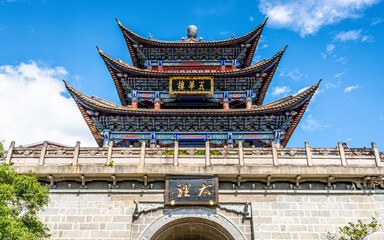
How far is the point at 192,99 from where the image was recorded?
65.4 feet

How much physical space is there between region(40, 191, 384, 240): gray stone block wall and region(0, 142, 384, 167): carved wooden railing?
118 cm

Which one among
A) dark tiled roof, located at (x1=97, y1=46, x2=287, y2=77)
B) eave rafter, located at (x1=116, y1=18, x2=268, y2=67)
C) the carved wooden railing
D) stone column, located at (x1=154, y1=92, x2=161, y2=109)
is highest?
eave rafter, located at (x1=116, y1=18, x2=268, y2=67)

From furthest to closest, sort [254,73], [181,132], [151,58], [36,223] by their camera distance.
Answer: [151,58] < [254,73] < [181,132] < [36,223]

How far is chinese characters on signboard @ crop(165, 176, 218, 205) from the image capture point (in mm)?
11922

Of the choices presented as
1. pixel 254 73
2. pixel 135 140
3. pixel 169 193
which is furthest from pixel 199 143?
pixel 169 193

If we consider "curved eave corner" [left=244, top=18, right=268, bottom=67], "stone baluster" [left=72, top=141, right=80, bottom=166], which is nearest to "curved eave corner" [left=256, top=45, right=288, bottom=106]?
"curved eave corner" [left=244, top=18, right=268, bottom=67]

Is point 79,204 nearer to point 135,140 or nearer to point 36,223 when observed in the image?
point 36,223

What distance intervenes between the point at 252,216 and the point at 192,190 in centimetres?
232

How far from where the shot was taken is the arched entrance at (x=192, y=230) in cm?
1205

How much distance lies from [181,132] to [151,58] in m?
5.90

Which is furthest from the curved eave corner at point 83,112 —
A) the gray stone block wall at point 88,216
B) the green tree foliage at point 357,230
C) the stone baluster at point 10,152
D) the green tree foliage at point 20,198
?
the green tree foliage at point 357,230

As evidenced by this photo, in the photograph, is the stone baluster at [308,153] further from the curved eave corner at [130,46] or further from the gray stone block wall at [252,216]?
the curved eave corner at [130,46]

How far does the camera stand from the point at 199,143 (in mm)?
18234

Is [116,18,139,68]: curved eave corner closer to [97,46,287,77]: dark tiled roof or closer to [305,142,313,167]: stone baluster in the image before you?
[97,46,287,77]: dark tiled roof
